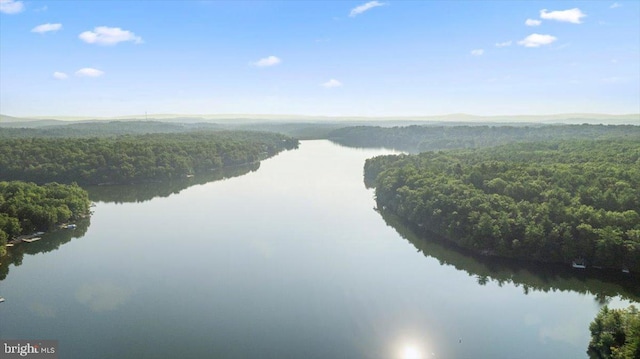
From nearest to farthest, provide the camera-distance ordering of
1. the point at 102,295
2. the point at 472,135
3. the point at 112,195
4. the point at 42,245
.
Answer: the point at 102,295 → the point at 42,245 → the point at 112,195 → the point at 472,135

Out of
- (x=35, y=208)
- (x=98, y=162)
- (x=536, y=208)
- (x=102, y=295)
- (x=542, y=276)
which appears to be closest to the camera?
(x=102, y=295)

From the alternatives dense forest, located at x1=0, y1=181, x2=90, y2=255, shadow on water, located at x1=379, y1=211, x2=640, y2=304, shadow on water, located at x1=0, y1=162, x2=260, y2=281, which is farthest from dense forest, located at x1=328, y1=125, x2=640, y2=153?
dense forest, located at x1=0, y1=181, x2=90, y2=255

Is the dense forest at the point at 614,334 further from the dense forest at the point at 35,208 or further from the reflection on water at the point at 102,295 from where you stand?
the dense forest at the point at 35,208

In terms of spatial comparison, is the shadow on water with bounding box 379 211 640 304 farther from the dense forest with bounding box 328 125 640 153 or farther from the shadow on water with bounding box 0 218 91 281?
the dense forest with bounding box 328 125 640 153

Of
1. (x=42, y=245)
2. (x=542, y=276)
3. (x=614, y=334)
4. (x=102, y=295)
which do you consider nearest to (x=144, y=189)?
(x=42, y=245)

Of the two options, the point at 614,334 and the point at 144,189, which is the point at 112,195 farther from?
the point at 614,334

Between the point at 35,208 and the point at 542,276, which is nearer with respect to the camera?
the point at 542,276

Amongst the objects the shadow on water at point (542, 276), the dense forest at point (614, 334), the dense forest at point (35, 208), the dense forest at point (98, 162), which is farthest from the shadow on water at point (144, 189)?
the dense forest at point (614, 334)
